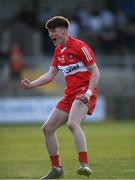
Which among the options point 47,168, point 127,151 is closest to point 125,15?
point 127,151

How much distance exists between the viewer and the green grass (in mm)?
13062

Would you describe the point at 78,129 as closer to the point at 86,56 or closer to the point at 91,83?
the point at 91,83

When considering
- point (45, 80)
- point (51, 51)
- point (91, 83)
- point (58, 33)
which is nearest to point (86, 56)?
point (91, 83)

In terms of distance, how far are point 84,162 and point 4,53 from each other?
2043cm

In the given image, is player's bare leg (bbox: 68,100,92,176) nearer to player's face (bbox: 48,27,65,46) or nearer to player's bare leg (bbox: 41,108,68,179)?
player's bare leg (bbox: 41,108,68,179)

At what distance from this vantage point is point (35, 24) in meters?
33.3

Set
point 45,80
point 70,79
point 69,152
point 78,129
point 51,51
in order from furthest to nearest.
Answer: point 51,51 → point 69,152 → point 45,80 → point 70,79 → point 78,129

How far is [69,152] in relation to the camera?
17.7 m

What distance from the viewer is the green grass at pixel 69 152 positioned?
42.9 feet

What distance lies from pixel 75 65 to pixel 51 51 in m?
21.2

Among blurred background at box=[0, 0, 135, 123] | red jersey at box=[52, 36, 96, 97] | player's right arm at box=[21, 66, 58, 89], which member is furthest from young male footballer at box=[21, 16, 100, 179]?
blurred background at box=[0, 0, 135, 123]

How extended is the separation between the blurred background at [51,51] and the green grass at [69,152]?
274 centimetres

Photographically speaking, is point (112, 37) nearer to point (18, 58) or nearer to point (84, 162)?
point (18, 58)

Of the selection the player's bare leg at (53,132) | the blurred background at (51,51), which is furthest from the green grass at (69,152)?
the blurred background at (51,51)
